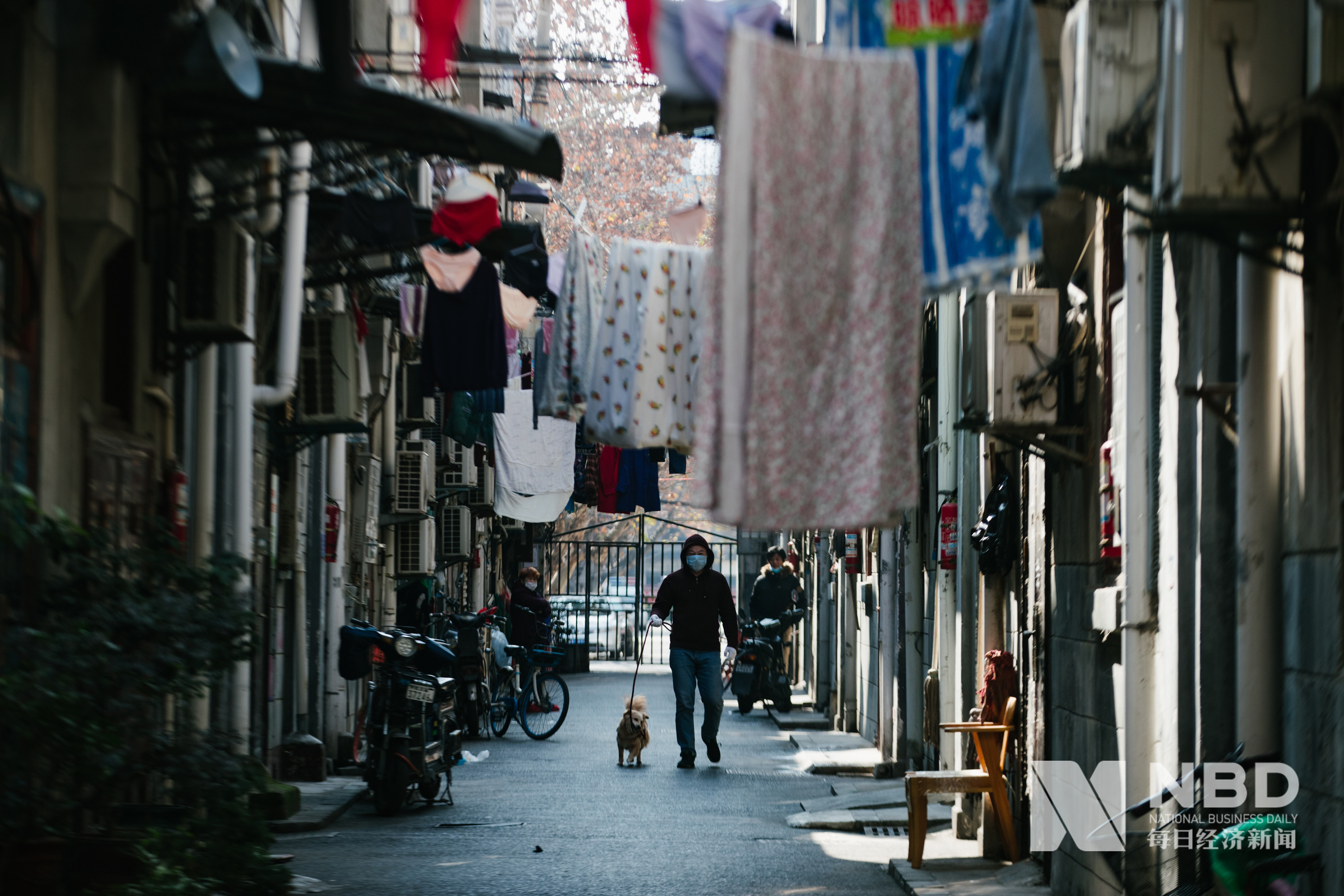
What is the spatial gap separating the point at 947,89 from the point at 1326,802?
125 inches

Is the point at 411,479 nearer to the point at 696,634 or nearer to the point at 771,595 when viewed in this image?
the point at 696,634

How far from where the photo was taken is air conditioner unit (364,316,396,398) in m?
17.3

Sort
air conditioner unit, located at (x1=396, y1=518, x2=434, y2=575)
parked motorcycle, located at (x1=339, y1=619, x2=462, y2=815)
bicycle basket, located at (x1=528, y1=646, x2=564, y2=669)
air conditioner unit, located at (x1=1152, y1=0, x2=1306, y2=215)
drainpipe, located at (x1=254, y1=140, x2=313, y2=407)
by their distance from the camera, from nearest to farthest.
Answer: air conditioner unit, located at (x1=1152, y1=0, x2=1306, y2=215)
drainpipe, located at (x1=254, y1=140, x2=313, y2=407)
parked motorcycle, located at (x1=339, y1=619, x2=462, y2=815)
bicycle basket, located at (x1=528, y1=646, x2=564, y2=669)
air conditioner unit, located at (x1=396, y1=518, x2=434, y2=575)

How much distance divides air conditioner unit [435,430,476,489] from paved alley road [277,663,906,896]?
9.35m

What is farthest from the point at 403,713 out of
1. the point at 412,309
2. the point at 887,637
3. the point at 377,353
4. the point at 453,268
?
the point at 887,637

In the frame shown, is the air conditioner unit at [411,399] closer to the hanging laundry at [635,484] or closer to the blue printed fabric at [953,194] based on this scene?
the hanging laundry at [635,484]

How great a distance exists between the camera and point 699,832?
11.2 metres

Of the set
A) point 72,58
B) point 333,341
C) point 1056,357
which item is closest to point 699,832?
point 1056,357

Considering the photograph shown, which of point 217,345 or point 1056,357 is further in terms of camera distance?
point 217,345

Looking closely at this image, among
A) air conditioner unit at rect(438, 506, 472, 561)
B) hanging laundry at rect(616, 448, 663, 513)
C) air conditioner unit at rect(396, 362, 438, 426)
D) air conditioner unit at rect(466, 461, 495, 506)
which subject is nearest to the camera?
air conditioner unit at rect(396, 362, 438, 426)

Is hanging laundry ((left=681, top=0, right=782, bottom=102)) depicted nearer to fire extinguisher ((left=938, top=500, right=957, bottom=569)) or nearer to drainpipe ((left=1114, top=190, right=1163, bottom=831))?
drainpipe ((left=1114, top=190, right=1163, bottom=831))

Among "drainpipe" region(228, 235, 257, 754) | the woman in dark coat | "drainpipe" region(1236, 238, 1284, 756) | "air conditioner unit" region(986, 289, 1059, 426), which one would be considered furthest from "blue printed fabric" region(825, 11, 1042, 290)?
the woman in dark coat

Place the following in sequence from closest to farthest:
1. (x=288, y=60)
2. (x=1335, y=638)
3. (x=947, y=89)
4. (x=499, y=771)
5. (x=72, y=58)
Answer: (x=1335, y=638) < (x=947, y=89) < (x=72, y=58) < (x=288, y=60) < (x=499, y=771)

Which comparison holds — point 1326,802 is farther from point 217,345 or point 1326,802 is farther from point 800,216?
point 217,345
